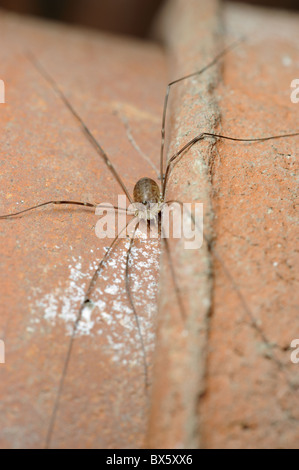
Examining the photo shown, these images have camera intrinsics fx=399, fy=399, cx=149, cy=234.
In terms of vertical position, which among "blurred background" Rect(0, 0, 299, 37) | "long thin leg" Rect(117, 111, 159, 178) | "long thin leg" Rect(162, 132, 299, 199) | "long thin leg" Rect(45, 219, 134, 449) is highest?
"blurred background" Rect(0, 0, 299, 37)

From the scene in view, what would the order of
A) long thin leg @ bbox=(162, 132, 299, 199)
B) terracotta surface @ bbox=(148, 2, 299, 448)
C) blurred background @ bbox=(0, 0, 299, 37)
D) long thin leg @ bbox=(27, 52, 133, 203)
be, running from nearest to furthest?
terracotta surface @ bbox=(148, 2, 299, 448), long thin leg @ bbox=(162, 132, 299, 199), long thin leg @ bbox=(27, 52, 133, 203), blurred background @ bbox=(0, 0, 299, 37)

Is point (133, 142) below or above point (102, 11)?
below

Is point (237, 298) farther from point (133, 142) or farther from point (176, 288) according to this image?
point (133, 142)

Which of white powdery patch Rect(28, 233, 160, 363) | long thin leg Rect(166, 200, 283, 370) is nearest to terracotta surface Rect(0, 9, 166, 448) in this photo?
white powdery patch Rect(28, 233, 160, 363)

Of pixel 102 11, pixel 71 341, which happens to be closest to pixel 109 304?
pixel 71 341

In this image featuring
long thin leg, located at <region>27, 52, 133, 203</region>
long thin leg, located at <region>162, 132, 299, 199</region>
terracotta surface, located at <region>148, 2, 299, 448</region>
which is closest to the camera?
terracotta surface, located at <region>148, 2, 299, 448</region>

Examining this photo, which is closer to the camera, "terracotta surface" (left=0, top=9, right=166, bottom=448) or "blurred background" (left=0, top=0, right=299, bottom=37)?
"terracotta surface" (left=0, top=9, right=166, bottom=448)

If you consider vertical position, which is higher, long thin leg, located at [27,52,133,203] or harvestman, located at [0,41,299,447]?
long thin leg, located at [27,52,133,203]

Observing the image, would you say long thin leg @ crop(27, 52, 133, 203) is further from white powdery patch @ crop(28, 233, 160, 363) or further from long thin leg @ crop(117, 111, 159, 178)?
white powdery patch @ crop(28, 233, 160, 363)
